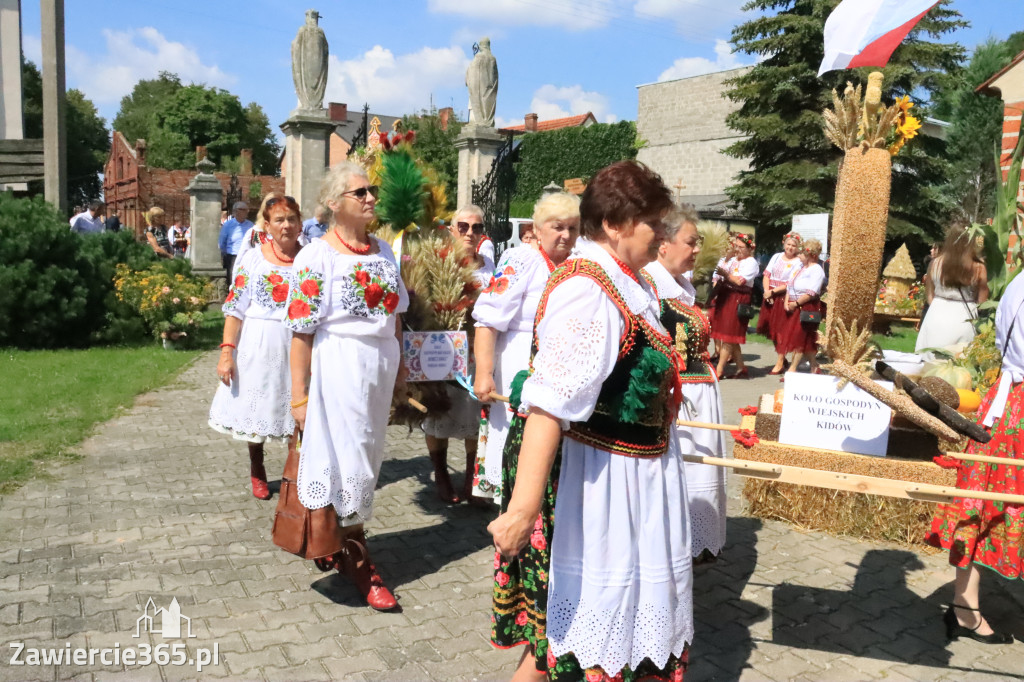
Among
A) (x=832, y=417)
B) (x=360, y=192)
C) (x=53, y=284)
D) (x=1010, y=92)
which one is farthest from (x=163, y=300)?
(x=1010, y=92)

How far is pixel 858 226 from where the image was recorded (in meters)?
3.17

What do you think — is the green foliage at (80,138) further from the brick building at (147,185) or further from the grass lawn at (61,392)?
the grass lawn at (61,392)

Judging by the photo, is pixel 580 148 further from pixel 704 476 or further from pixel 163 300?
pixel 704 476

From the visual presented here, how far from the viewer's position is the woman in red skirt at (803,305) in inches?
419

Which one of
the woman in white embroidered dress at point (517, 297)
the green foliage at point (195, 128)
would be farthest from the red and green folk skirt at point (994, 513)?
the green foliage at point (195, 128)

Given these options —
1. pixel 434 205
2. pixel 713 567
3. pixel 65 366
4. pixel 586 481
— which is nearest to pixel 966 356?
pixel 713 567

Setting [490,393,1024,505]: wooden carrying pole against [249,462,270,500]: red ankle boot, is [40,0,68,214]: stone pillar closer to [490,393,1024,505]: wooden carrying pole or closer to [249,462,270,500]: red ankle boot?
[249,462,270,500]: red ankle boot

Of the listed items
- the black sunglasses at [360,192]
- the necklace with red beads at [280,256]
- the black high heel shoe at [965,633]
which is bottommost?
the black high heel shoe at [965,633]

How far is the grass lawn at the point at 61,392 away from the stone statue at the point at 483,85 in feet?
22.4

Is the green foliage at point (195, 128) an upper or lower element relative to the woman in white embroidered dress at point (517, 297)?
upper

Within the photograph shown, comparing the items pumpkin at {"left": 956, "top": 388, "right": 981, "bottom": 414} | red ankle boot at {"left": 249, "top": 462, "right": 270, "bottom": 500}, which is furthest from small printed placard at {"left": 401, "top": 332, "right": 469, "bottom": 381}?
pumpkin at {"left": 956, "top": 388, "right": 981, "bottom": 414}

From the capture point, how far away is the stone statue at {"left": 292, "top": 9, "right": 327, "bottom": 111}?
14586 millimetres

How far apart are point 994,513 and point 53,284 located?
10962mm

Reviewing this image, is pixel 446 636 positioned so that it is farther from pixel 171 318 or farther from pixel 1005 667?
pixel 171 318
